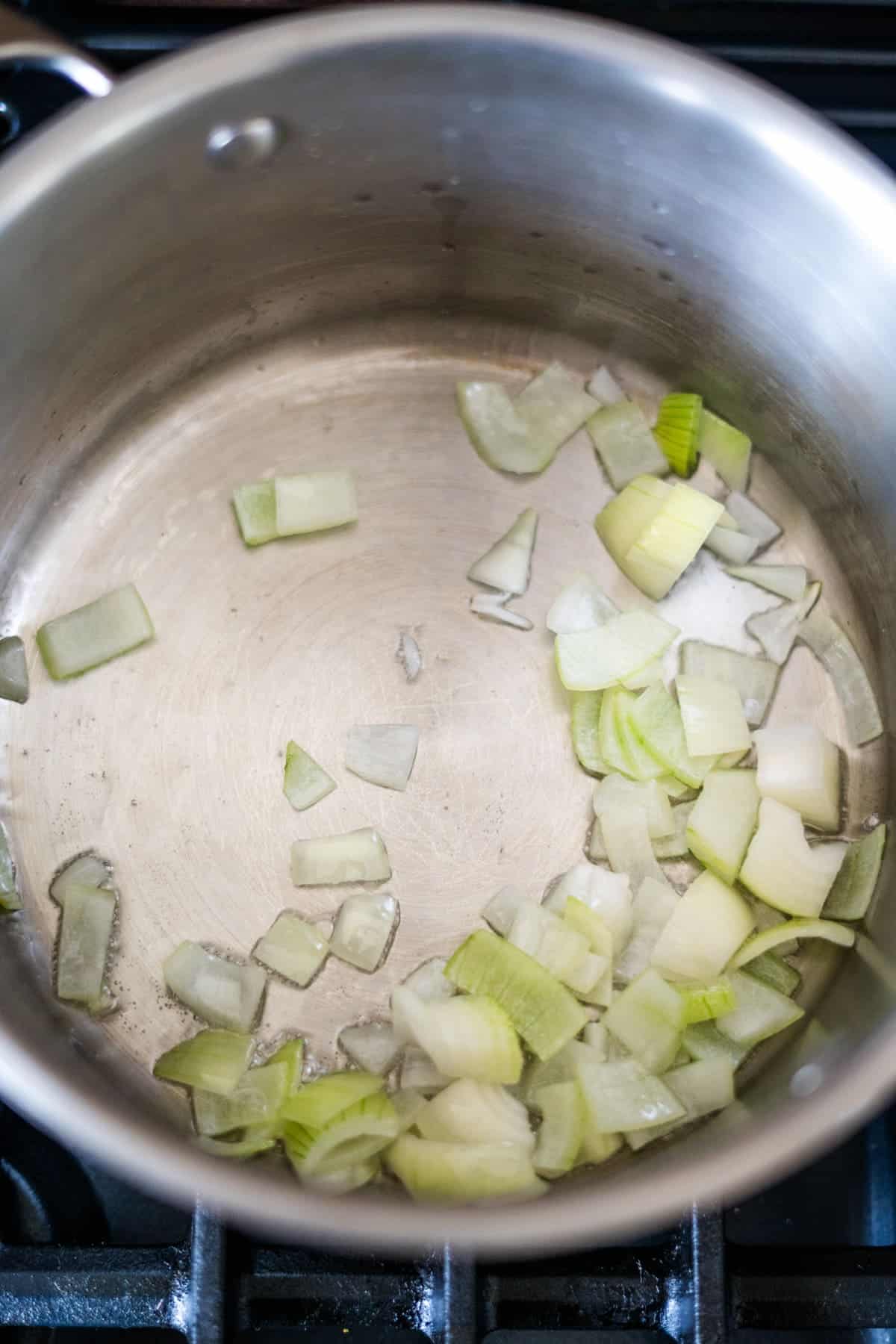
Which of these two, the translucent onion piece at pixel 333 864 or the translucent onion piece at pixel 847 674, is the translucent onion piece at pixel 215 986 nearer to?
the translucent onion piece at pixel 333 864

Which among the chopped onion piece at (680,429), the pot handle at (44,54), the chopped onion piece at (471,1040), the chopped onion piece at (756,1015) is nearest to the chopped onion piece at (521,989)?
the chopped onion piece at (471,1040)

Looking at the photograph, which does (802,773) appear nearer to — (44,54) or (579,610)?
(579,610)

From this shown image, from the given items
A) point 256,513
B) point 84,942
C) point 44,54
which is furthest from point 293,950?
point 44,54

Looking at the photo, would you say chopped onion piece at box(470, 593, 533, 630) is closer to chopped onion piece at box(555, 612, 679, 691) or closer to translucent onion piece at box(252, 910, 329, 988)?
chopped onion piece at box(555, 612, 679, 691)

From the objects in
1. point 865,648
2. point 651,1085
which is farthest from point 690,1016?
→ point 865,648

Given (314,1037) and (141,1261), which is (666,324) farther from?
(141,1261)

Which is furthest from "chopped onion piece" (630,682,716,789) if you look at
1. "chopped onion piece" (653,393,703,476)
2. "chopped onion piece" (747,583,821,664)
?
"chopped onion piece" (653,393,703,476)
